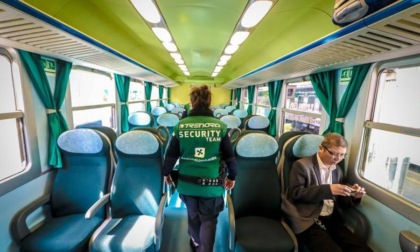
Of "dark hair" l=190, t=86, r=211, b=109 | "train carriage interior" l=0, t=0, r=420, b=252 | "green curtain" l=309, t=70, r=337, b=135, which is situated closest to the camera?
"train carriage interior" l=0, t=0, r=420, b=252

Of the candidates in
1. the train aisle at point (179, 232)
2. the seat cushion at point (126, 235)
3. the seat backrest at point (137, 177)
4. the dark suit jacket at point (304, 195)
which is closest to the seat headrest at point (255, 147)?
the dark suit jacket at point (304, 195)

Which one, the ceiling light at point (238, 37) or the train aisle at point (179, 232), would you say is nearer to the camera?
the train aisle at point (179, 232)

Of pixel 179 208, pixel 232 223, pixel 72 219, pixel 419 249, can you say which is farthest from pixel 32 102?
pixel 419 249

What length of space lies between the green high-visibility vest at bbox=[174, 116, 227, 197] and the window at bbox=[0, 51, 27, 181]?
1.78 metres

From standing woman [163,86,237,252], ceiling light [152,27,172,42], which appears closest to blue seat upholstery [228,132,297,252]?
standing woman [163,86,237,252]

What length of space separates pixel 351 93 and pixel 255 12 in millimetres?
1559

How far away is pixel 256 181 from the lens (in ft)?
6.45

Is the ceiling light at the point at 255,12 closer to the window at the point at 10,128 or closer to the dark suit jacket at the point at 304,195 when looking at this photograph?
the dark suit jacket at the point at 304,195

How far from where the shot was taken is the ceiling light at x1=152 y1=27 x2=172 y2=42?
2898mm

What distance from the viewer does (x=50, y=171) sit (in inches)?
88.8

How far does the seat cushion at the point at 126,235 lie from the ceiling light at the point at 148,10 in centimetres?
227

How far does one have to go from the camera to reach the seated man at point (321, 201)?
1509mm

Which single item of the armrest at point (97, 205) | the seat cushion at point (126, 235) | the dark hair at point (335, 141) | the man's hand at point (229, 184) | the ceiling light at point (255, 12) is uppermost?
the ceiling light at point (255, 12)

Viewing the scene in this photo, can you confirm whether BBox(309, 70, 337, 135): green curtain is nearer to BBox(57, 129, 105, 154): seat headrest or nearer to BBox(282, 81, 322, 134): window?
BBox(282, 81, 322, 134): window
